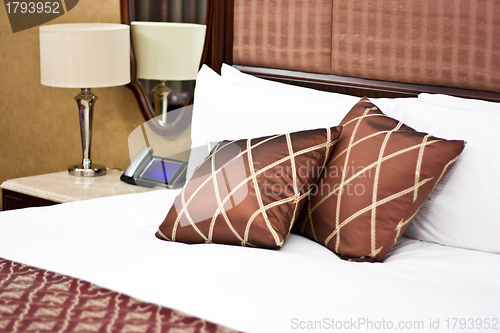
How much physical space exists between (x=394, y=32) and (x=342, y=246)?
0.87 metres

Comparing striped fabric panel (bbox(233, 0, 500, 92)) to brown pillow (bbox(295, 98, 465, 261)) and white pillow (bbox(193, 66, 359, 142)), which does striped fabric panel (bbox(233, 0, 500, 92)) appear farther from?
brown pillow (bbox(295, 98, 465, 261))

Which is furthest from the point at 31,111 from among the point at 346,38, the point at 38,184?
the point at 346,38

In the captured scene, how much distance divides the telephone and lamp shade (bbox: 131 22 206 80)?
384 millimetres

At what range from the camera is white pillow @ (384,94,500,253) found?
1.33m

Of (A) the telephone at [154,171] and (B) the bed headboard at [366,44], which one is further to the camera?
(A) the telephone at [154,171]

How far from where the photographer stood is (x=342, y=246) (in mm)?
1319

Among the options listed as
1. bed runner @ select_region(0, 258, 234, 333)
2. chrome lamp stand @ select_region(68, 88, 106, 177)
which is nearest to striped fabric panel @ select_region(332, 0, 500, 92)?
chrome lamp stand @ select_region(68, 88, 106, 177)

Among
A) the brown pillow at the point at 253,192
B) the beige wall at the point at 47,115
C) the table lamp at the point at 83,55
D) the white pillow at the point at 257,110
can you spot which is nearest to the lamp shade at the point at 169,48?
the table lamp at the point at 83,55

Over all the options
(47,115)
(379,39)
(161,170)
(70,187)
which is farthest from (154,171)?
(47,115)

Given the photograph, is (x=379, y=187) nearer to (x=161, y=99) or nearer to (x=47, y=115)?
(x=161, y=99)

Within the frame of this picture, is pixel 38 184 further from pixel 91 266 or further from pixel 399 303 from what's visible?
pixel 399 303

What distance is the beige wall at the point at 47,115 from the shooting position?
8.86 ft

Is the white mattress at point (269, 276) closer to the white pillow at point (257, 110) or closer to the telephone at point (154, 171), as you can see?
the white pillow at point (257, 110)

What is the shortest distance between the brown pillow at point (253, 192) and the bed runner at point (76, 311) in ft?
1.25
